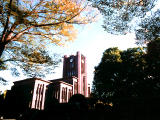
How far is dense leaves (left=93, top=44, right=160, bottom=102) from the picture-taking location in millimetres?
13531

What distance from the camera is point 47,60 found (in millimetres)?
7238

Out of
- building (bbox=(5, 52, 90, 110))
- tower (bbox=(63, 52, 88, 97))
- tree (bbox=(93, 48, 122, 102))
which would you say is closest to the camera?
tree (bbox=(93, 48, 122, 102))

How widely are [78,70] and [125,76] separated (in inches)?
1031

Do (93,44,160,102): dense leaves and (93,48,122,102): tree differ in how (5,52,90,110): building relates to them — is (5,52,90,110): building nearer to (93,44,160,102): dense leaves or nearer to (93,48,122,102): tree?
(93,48,122,102): tree

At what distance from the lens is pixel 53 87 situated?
1326 inches

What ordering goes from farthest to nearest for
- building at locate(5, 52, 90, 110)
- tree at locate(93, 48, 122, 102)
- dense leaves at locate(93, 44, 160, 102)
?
building at locate(5, 52, 90, 110) < tree at locate(93, 48, 122, 102) < dense leaves at locate(93, 44, 160, 102)

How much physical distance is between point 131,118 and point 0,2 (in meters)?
8.51

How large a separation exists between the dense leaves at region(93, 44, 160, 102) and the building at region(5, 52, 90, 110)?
1506 cm

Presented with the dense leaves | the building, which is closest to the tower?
the building

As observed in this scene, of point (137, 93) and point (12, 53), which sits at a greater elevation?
point (12, 53)

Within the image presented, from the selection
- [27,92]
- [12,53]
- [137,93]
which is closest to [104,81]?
[137,93]

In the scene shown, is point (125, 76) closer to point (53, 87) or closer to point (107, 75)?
point (107, 75)

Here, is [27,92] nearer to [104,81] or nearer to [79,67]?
[79,67]

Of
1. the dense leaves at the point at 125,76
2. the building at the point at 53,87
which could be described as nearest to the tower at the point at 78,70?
the building at the point at 53,87
